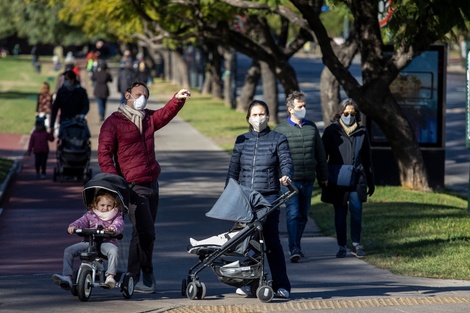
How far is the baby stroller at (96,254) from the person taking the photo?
9.38 meters

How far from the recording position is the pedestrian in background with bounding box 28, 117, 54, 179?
19.6m

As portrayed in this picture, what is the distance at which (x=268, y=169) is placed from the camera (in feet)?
32.2

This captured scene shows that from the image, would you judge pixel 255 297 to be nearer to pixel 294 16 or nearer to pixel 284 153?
pixel 284 153

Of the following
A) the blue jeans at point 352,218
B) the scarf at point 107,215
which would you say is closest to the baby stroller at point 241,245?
the scarf at point 107,215

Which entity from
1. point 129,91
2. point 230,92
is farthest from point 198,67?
point 129,91

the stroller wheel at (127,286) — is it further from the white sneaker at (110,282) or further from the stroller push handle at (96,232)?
the stroller push handle at (96,232)

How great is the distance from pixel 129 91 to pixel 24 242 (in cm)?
401

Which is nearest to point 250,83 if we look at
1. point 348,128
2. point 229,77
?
point 229,77

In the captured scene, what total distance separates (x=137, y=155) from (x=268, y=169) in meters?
1.13

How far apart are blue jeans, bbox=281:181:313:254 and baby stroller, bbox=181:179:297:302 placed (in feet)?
8.00

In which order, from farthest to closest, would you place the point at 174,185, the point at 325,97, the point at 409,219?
the point at 325,97 < the point at 174,185 < the point at 409,219

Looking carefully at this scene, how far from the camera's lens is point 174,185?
761 inches

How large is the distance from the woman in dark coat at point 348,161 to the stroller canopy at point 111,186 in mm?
3436

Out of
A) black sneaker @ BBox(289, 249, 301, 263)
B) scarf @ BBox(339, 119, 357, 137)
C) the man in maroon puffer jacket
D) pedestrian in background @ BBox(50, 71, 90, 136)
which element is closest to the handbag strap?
scarf @ BBox(339, 119, 357, 137)
